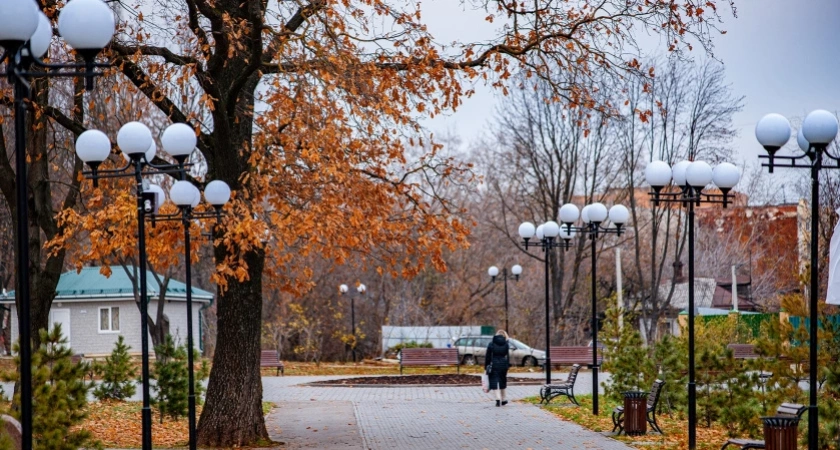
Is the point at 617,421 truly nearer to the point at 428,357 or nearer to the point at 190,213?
the point at 190,213

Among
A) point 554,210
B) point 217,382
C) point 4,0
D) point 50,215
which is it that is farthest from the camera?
point 554,210

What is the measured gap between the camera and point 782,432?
11.2 m

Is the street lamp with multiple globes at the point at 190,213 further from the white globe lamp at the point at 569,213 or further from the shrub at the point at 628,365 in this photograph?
the white globe lamp at the point at 569,213

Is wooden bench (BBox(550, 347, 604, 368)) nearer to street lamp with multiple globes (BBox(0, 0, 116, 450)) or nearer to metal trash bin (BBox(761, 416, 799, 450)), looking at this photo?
metal trash bin (BBox(761, 416, 799, 450))

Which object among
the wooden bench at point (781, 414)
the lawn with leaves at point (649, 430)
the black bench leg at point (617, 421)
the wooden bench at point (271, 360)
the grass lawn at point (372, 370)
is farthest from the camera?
the grass lawn at point (372, 370)

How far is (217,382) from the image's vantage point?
1623cm

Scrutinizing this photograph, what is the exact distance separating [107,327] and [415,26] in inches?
1398

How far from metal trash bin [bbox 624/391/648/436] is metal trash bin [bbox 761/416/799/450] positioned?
539 centimetres

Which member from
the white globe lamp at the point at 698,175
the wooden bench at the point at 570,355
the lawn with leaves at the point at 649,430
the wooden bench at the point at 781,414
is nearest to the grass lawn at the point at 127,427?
the lawn with leaves at the point at 649,430

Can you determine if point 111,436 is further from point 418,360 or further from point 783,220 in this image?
point 783,220

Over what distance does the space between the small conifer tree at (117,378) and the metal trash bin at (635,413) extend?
10823 mm

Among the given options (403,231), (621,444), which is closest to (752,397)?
(621,444)

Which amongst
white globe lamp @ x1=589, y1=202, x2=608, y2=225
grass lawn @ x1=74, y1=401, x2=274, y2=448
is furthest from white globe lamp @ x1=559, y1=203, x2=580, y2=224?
grass lawn @ x1=74, y1=401, x2=274, y2=448

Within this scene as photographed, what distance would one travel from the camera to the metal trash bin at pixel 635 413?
16.6m
